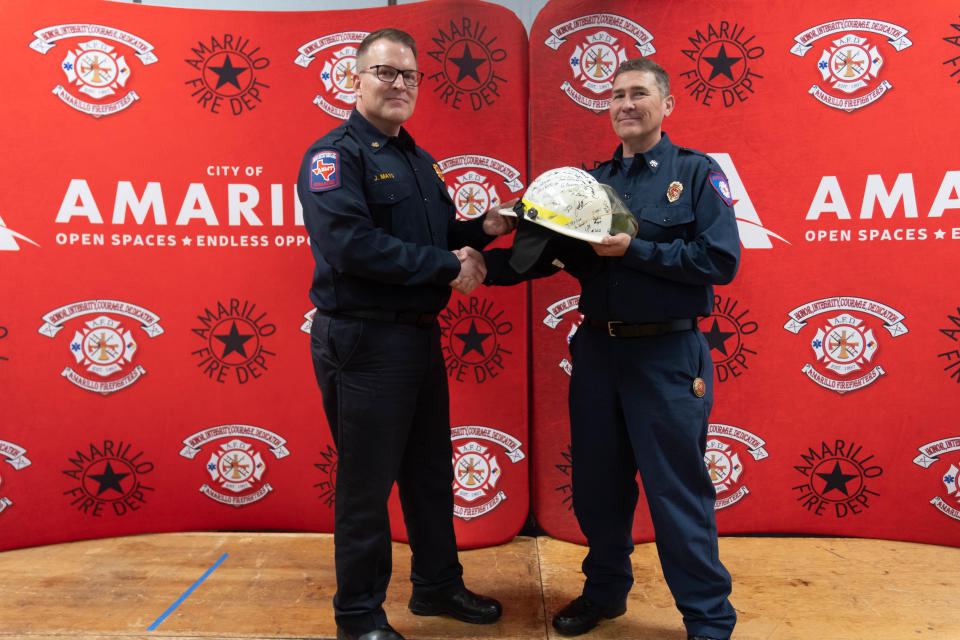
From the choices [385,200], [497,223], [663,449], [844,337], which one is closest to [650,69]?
[497,223]

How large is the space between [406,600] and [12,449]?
1.77 meters

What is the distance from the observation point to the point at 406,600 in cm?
242

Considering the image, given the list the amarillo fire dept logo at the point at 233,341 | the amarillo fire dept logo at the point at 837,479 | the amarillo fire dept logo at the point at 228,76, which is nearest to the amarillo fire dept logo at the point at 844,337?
the amarillo fire dept logo at the point at 837,479

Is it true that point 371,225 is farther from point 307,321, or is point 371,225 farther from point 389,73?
point 307,321

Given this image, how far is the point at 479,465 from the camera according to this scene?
113 inches

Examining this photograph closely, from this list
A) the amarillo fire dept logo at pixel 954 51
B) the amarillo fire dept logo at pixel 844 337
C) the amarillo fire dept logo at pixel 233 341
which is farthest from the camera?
the amarillo fire dept logo at pixel 233 341

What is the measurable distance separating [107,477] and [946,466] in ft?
11.4

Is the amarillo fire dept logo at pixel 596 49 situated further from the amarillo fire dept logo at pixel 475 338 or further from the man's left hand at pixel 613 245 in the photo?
the man's left hand at pixel 613 245

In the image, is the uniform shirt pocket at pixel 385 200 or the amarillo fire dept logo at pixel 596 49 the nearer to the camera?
the uniform shirt pocket at pixel 385 200

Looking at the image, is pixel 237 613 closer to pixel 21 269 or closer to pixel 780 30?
pixel 21 269

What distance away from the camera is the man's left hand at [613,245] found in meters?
1.92

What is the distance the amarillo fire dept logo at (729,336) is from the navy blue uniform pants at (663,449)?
29.4 inches

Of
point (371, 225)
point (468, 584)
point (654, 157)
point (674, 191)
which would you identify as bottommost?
point (468, 584)

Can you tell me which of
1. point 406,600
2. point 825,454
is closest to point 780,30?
point 825,454
